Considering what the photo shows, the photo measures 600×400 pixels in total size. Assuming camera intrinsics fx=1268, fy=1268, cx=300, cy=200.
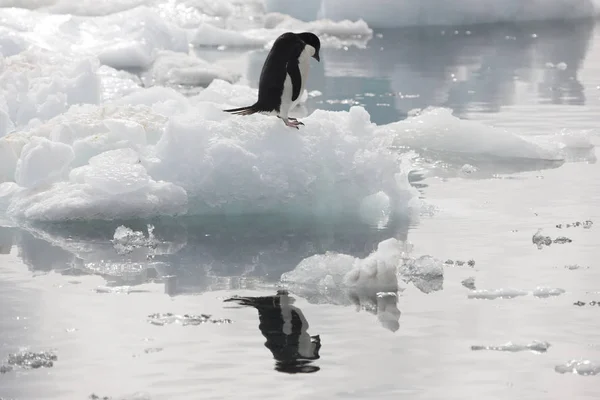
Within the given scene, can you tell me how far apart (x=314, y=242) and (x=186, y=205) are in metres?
0.97

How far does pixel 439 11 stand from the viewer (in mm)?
22922

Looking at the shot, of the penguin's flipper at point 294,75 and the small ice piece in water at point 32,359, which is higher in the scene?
the penguin's flipper at point 294,75

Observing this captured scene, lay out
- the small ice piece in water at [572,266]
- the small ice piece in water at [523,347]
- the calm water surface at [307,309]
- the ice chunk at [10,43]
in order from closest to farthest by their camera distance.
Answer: the calm water surface at [307,309], the small ice piece in water at [523,347], the small ice piece in water at [572,266], the ice chunk at [10,43]

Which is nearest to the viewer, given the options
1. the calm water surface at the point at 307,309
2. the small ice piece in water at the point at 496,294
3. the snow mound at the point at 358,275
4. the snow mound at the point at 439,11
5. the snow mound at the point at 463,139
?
the calm water surface at the point at 307,309

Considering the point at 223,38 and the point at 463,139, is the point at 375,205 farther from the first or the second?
the point at 223,38

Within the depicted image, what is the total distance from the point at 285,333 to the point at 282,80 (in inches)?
114

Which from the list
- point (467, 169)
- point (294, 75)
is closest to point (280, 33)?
point (467, 169)

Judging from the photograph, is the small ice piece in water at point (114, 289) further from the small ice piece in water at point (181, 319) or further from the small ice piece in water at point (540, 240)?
the small ice piece in water at point (540, 240)

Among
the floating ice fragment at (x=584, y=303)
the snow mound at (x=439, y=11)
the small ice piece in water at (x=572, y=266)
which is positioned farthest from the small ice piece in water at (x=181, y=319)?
the snow mound at (x=439, y=11)

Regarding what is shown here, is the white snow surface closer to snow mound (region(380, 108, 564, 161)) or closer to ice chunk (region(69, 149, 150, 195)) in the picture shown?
ice chunk (region(69, 149, 150, 195))

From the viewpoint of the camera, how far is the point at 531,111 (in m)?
12.0

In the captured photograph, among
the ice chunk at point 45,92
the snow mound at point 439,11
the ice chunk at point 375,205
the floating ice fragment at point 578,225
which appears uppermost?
the snow mound at point 439,11

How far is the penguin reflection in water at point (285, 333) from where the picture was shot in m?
4.50

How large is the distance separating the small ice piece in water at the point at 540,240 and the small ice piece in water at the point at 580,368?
2.02 m
